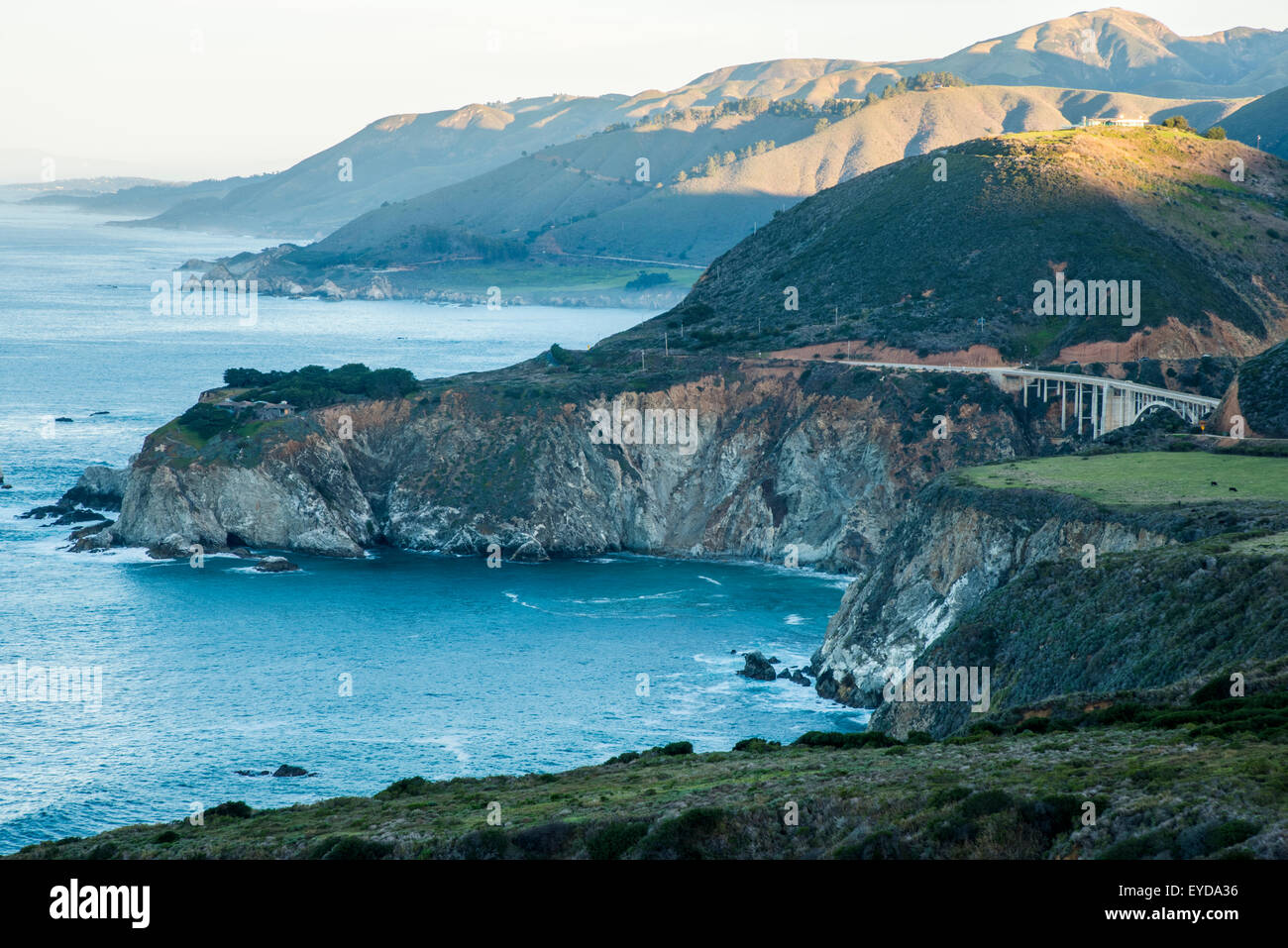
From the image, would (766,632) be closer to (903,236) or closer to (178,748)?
(178,748)

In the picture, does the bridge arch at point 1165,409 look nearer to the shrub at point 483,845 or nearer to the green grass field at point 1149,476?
the green grass field at point 1149,476

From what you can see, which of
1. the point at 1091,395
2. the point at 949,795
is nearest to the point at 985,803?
the point at 949,795

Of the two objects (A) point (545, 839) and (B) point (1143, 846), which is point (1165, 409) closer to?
(A) point (545, 839)

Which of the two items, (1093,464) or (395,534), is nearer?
(1093,464)

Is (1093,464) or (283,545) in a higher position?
(1093,464)

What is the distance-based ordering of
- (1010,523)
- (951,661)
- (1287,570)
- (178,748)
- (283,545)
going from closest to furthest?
(1287,570) < (951,661) < (178,748) < (1010,523) < (283,545)

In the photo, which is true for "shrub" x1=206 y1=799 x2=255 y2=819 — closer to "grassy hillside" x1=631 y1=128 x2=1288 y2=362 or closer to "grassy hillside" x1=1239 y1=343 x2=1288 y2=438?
"grassy hillside" x1=1239 y1=343 x2=1288 y2=438
